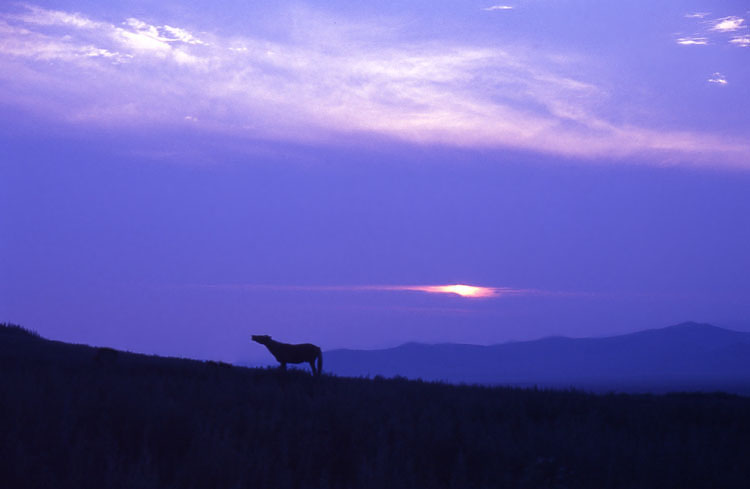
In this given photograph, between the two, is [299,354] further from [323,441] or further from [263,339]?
[323,441]

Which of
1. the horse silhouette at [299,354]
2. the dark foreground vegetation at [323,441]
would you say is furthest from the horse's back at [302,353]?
the dark foreground vegetation at [323,441]

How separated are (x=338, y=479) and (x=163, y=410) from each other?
368 centimetres

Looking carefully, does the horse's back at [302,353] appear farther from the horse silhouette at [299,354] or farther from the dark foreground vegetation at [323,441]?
the dark foreground vegetation at [323,441]

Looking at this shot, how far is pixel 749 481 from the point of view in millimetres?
10602

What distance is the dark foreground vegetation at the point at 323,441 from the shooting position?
28.5 ft

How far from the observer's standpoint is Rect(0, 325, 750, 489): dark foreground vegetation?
868 centimetres

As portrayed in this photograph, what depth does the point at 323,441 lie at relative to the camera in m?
10.7

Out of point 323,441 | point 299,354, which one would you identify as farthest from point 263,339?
point 323,441

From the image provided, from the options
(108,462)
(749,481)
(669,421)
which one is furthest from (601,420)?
(108,462)

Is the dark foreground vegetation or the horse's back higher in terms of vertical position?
the horse's back

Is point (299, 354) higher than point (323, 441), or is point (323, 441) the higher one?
point (299, 354)

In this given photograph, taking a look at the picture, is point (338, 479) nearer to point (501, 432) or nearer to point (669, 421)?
point (501, 432)

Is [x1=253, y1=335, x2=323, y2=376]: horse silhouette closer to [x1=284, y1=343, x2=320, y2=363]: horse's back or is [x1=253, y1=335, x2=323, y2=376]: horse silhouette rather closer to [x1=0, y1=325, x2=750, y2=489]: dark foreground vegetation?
[x1=284, y1=343, x2=320, y2=363]: horse's back

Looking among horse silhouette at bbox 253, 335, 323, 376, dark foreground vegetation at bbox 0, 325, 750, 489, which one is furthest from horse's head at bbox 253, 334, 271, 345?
dark foreground vegetation at bbox 0, 325, 750, 489
